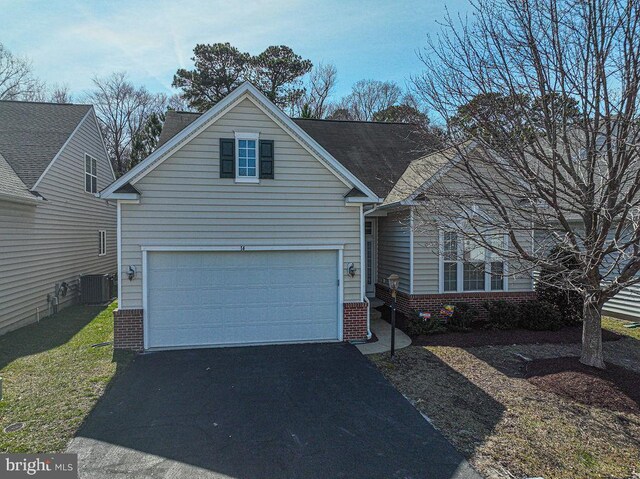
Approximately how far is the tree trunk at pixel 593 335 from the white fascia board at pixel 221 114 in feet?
15.4

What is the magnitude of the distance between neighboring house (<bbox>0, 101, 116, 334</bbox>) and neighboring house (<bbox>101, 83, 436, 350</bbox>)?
2236 millimetres

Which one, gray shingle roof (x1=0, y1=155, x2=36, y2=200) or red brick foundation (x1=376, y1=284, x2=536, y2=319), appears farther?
red brick foundation (x1=376, y1=284, x2=536, y2=319)

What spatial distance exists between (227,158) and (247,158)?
0.45 m

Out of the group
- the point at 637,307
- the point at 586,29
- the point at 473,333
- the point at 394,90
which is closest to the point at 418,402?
the point at 473,333

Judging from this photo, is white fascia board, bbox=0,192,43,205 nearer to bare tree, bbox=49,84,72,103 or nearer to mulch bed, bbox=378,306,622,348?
mulch bed, bbox=378,306,622,348

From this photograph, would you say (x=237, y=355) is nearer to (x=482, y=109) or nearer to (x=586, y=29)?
(x=482, y=109)

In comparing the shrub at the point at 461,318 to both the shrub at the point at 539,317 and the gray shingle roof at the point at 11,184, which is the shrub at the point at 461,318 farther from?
the gray shingle roof at the point at 11,184

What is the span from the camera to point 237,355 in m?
8.10

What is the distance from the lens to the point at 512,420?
17.4 feet

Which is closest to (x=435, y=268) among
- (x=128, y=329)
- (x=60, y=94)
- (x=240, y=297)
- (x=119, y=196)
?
(x=240, y=297)

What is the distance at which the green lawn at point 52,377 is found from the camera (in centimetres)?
487

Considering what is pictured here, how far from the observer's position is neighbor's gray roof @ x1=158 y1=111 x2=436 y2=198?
1257cm

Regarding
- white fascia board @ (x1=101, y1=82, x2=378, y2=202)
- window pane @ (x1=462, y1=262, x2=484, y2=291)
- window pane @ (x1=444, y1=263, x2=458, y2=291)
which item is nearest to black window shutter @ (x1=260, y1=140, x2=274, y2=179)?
white fascia board @ (x1=101, y1=82, x2=378, y2=202)

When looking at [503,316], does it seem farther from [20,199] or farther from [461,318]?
[20,199]
